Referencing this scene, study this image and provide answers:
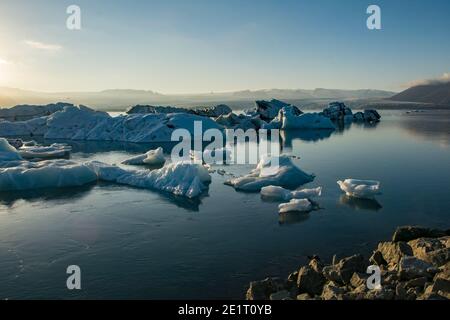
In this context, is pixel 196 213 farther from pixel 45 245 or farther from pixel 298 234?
pixel 45 245

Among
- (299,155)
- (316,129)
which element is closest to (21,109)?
(316,129)

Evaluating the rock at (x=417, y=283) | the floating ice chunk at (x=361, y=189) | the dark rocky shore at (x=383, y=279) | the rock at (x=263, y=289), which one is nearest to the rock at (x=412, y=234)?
the dark rocky shore at (x=383, y=279)

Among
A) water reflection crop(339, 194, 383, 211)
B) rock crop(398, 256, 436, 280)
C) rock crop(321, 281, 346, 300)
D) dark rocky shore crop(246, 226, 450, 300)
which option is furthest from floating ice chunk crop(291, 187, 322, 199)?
rock crop(321, 281, 346, 300)

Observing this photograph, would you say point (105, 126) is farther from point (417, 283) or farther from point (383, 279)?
point (417, 283)

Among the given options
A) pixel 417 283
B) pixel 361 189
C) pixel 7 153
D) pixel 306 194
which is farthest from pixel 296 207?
pixel 7 153

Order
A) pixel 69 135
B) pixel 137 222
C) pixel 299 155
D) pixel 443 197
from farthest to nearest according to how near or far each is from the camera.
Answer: pixel 69 135 < pixel 299 155 < pixel 443 197 < pixel 137 222

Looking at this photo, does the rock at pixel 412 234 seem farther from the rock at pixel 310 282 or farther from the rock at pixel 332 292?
the rock at pixel 332 292

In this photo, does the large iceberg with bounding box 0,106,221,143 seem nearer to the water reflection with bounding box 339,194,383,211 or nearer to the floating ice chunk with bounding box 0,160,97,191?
the floating ice chunk with bounding box 0,160,97,191
